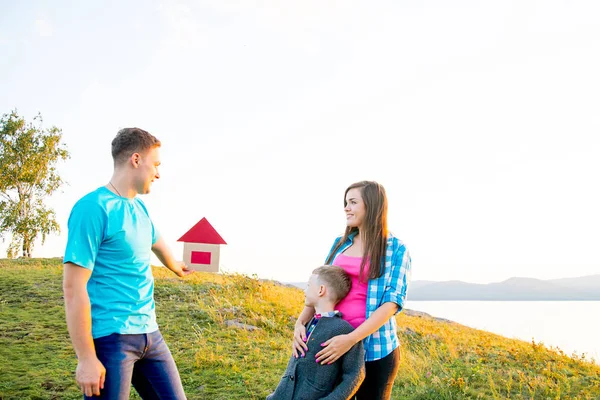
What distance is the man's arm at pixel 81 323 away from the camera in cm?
270

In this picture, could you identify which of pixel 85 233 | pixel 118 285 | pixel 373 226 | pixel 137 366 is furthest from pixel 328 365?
pixel 85 233

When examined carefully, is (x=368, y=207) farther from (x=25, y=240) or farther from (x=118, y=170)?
(x=25, y=240)

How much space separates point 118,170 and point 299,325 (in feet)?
4.94

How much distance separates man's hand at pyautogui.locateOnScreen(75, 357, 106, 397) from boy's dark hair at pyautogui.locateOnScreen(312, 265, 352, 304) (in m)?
1.36

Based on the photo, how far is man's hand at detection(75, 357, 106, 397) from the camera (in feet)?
8.92

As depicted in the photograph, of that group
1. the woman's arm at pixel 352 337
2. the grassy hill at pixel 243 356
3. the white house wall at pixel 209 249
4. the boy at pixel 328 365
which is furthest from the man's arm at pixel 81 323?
the white house wall at pixel 209 249

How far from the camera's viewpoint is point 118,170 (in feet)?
10.3

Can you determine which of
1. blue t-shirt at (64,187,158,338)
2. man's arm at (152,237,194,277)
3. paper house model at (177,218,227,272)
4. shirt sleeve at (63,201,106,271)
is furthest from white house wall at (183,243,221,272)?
shirt sleeve at (63,201,106,271)

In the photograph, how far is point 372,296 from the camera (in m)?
3.29

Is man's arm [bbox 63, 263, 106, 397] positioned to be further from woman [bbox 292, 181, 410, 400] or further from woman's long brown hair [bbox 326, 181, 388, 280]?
woman's long brown hair [bbox 326, 181, 388, 280]

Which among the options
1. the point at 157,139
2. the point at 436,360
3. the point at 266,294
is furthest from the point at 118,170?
the point at 266,294

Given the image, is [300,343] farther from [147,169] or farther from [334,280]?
[147,169]

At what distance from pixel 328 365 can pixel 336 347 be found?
0.50 feet

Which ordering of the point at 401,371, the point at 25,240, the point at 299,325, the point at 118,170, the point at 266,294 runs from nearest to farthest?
the point at 118,170 < the point at 299,325 < the point at 401,371 < the point at 266,294 < the point at 25,240
